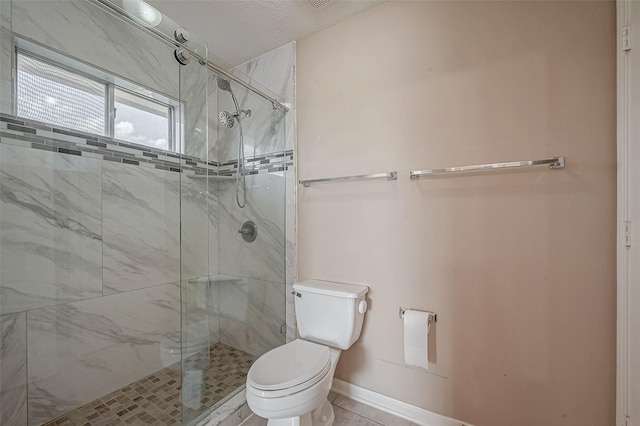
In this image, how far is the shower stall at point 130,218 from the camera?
4.65 feet

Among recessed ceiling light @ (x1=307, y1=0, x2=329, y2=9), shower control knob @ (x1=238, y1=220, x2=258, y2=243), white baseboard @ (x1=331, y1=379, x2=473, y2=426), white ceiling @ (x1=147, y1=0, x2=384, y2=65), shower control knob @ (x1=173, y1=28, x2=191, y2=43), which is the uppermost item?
white ceiling @ (x1=147, y1=0, x2=384, y2=65)

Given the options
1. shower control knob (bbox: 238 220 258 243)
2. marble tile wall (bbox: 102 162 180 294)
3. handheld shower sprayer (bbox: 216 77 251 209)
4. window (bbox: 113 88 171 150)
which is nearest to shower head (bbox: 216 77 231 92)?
Result: handheld shower sprayer (bbox: 216 77 251 209)

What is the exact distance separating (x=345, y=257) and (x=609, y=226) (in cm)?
128

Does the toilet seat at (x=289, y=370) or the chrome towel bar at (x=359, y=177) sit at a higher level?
the chrome towel bar at (x=359, y=177)

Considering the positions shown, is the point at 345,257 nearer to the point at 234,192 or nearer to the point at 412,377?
the point at 412,377

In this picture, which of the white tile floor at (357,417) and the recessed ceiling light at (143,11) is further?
the white tile floor at (357,417)

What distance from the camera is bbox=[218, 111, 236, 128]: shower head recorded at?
196cm

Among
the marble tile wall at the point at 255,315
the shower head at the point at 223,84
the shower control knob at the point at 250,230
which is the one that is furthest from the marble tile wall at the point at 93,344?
the shower head at the point at 223,84

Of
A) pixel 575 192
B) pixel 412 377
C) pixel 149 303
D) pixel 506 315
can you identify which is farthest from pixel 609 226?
pixel 149 303

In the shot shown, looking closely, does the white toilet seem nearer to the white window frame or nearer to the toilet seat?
the toilet seat

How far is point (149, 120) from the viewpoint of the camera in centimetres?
199

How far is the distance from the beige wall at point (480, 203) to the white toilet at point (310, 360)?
0.20 meters

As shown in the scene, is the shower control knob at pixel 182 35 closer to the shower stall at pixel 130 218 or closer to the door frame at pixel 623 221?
the shower stall at pixel 130 218

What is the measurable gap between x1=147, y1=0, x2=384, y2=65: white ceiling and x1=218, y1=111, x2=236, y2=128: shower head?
56 centimetres
